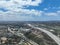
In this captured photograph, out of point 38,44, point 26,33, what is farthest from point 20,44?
point 26,33

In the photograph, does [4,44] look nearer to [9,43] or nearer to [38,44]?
[9,43]

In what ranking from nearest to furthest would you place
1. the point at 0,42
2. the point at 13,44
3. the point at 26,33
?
the point at 13,44
the point at 0,42
the point at 26,33

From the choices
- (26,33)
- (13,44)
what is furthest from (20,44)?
(26,33)

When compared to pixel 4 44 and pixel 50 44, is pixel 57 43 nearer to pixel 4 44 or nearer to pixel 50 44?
pixel 50 44

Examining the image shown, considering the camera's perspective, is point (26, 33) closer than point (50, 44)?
No

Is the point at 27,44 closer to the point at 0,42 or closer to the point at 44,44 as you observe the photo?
the point at 44,44

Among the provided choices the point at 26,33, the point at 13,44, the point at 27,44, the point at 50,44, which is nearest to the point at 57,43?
the point at 50,44

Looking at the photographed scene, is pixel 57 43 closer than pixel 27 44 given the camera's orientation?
No

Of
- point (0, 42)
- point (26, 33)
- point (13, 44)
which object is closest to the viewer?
point (13, 44)
